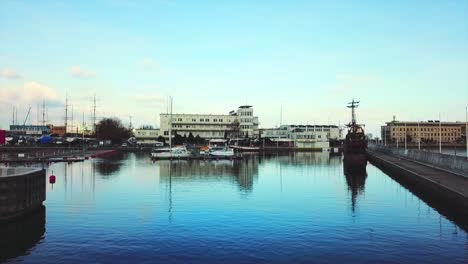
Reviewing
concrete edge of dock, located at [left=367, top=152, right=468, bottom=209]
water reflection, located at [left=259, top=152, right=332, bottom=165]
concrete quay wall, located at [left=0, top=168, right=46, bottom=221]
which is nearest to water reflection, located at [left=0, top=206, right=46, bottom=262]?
concrete quay wall, located at [left=0, top=168, right=46, bottom=221]

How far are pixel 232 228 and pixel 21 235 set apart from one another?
11874 millimetres

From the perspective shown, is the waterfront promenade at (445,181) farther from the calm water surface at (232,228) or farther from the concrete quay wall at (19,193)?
the concrete quay wall at (19,193)

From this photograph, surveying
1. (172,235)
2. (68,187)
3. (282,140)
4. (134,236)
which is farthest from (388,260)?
(282,140)

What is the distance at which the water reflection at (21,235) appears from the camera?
70.7 feet

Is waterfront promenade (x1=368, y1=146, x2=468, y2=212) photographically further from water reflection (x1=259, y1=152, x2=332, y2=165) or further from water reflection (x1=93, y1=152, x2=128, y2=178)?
water reflection (x1=93, y1=152, x2=128, y2=178)

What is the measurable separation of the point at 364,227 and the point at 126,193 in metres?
24.7

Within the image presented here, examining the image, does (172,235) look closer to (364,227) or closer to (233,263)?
(233,263)

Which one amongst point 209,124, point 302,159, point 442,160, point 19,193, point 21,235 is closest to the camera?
point 21,235

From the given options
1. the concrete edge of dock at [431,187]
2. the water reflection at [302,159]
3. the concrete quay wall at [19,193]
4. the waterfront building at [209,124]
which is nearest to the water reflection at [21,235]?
the concrete quay wall at [19,193]

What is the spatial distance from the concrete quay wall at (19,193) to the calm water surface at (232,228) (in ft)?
2.57

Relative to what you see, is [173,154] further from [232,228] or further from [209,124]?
[209,124]

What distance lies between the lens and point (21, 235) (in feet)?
80.6

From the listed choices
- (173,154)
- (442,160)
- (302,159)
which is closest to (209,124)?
(302,159)

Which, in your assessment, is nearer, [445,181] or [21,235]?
[21,235]
